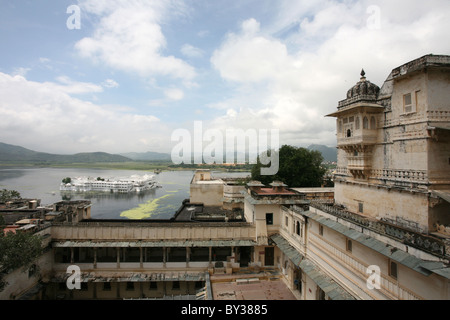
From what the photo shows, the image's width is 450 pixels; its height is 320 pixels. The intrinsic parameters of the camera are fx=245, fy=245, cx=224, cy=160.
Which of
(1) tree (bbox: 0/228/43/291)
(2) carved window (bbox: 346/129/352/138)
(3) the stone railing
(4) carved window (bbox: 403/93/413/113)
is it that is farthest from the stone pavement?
(4) carved window (bbox: 403/93/413/113)

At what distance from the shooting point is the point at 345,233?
10500 millimetres

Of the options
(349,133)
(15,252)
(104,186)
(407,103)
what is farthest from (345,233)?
(104,186)

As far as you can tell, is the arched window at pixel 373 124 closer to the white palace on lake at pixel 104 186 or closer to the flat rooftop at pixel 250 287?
the flat rooftop at pixel 250 287

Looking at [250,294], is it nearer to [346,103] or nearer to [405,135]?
[405,135]

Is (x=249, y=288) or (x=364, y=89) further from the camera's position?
(x=249, y=288)

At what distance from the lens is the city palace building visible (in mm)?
9266

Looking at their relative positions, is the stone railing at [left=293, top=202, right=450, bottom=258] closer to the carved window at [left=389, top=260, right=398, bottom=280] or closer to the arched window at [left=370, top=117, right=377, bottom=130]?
the carved window at [left=389, top=260, right=398, bottom=280]

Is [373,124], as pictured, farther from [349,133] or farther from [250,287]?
[250,287]

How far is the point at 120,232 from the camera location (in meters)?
18.3

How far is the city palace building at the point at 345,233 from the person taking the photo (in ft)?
30.4

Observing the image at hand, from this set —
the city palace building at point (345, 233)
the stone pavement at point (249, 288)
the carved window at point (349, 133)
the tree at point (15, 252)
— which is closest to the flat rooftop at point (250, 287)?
the stone pavement at point (249, 288)

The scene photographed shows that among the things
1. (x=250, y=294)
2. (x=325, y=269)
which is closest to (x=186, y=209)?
(x=250, y=294)
